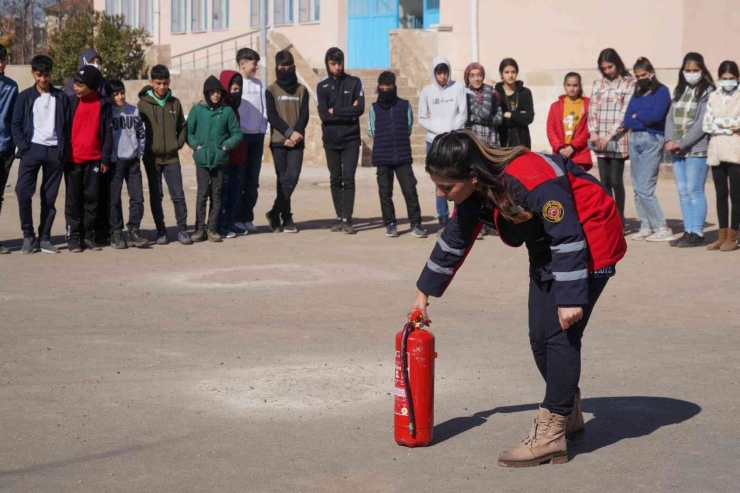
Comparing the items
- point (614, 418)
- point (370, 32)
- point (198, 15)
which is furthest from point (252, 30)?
point (614, 418)

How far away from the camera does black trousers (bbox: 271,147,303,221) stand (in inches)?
529

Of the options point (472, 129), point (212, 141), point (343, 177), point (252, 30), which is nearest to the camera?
point (212, 141)

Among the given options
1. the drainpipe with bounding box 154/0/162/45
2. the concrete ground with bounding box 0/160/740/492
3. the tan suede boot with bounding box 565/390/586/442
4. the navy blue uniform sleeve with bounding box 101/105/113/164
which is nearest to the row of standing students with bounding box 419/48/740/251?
Result: the concrete ground with bounding box 0/160/740/492

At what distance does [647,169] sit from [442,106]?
2.46 m

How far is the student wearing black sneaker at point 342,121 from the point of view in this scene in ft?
43.6

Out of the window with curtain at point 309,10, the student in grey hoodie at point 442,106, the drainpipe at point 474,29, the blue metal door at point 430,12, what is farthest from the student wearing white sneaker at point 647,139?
the window with curtain at point 309,10

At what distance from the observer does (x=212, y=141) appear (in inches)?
496

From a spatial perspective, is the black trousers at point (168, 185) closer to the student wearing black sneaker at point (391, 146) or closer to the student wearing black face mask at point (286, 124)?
the student wearing black face mask at point (286, 124)

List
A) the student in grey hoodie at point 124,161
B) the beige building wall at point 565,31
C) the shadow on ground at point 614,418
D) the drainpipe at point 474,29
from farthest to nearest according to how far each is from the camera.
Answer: the drainpipe at point 474,29
the beige building wall at point 565,31
the student in grey hoodie at point 124,161
the shadow on ground at point 614,418

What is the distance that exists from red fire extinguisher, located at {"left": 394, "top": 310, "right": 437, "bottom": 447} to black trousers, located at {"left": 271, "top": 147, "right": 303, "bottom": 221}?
807cm

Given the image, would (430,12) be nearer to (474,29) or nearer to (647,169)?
(474,29)

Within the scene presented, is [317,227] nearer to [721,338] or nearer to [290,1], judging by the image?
[721,338]

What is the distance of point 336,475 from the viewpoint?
5.04 meters

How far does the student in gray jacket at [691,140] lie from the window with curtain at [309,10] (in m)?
20.8
